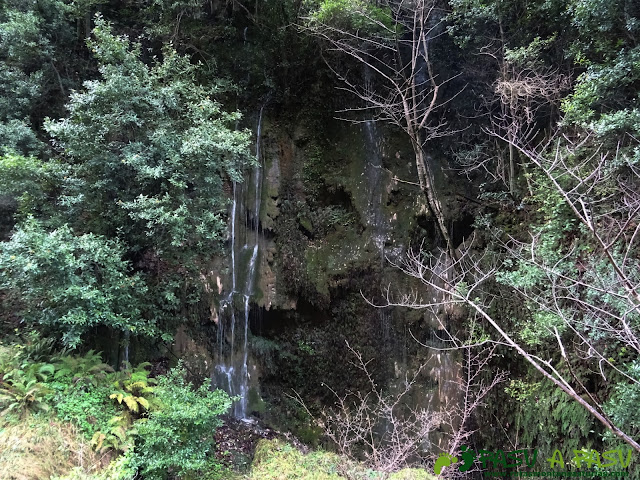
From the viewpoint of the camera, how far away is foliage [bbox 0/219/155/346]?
5.16 meters

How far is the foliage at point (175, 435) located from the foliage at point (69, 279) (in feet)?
4.59

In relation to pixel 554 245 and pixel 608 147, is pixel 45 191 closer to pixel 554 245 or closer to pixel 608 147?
pixel 554 245

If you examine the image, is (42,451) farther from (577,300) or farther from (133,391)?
(577,300)

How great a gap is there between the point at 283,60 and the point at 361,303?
269 inches

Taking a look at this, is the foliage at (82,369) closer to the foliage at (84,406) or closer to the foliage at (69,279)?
the foliage at (84,406)

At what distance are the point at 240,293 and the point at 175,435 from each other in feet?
15.1

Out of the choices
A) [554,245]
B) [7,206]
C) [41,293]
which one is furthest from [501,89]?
[7,206]

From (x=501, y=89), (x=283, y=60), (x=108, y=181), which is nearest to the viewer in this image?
(x=108, y=181)

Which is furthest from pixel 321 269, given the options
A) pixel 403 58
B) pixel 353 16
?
pixel 403 58

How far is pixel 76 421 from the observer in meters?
5.16

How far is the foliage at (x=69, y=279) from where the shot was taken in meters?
5.16

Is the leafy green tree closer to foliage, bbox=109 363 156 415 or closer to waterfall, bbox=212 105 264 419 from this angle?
foliage, bbox=109 363 156 415

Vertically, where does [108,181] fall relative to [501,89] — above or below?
below

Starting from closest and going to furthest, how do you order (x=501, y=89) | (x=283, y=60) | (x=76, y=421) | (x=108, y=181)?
(x=76, y=421) < (x=108, y=181) < (x=501, y=89) < (x=283, y=60)
